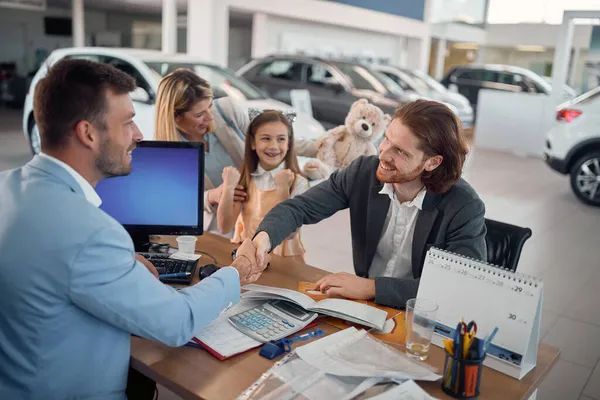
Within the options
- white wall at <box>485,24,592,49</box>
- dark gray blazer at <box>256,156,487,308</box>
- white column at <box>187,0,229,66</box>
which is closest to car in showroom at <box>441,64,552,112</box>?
white column at <box>187,0,229,66</box>

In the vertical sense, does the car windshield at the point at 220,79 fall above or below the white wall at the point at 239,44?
below

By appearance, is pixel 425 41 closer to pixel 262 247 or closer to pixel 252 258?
pixel 262 247

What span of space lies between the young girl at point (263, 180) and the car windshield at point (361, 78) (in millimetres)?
6375

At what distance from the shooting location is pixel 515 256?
6.76 ft

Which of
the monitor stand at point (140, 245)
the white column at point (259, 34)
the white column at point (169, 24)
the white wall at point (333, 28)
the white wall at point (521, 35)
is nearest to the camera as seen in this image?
the monitor stand at point (140, 245)

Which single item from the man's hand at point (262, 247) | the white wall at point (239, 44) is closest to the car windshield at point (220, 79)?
the man's hand at point (262, 247)

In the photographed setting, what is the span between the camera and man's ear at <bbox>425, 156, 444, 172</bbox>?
188 centimetres

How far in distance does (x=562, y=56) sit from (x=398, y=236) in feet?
26.0

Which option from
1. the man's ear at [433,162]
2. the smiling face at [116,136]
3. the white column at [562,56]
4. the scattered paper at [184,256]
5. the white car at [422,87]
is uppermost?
the white column at [562,56]

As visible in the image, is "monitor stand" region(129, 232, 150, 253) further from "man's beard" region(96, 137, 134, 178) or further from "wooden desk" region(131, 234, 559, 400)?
"man's beard" region(96, 137, 134, 178)

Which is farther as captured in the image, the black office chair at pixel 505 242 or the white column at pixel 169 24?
the white column at pixel 169 24

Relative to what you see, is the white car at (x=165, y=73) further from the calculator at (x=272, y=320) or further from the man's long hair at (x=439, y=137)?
the calculator at (x=272, y=320)

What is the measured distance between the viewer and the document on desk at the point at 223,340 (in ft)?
4.70

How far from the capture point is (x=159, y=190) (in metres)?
2.03
